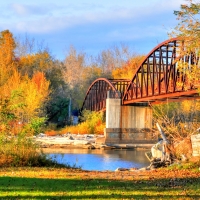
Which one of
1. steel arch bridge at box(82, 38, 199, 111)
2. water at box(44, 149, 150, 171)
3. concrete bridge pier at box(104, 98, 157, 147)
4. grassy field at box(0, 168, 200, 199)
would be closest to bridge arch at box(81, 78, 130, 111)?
steel arch bridge at box(82, 38, 199, 111)

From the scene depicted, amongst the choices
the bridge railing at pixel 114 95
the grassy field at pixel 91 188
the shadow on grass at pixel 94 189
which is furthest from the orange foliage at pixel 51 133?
the shadow on grass at pixel 94 189

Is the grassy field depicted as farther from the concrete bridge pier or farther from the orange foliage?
the orange foliage

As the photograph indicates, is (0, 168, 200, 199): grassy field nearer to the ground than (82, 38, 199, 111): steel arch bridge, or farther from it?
nearer to the ground

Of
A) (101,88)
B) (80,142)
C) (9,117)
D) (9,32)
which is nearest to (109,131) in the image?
(80,142)

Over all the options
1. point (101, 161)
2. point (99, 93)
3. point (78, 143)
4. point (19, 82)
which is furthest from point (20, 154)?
point (99, 93)

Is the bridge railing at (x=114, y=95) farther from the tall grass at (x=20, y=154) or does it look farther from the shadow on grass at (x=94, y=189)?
the shadow on grass at (x=94, y=189)

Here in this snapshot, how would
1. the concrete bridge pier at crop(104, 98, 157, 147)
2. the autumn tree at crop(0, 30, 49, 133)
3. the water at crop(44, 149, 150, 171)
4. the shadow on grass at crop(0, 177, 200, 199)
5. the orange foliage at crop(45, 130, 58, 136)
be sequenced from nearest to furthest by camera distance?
the shadow on grass at crop(0, 177, 200, 199), the water at crop(44, 149, 150, 171), the autumn tree at crop(0, 30, 49, 133), the concrete bridge pier at crop(104, 98, 157, 147), the orange foliage at crop(45, 130, 58, 136)

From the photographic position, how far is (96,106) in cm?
6688

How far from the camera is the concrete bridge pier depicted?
174 feet

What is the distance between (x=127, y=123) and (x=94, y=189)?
43.4m

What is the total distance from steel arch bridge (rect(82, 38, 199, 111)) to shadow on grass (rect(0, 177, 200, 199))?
6.24 m

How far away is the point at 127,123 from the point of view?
5381 cm

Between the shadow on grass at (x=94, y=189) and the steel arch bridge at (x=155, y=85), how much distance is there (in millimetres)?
6241

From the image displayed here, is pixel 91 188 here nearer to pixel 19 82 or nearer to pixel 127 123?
pixel 127 123
